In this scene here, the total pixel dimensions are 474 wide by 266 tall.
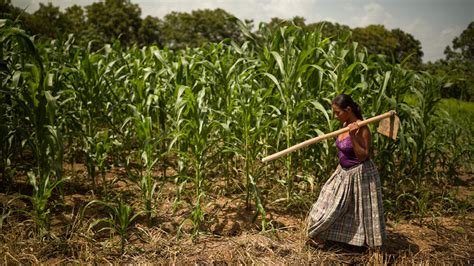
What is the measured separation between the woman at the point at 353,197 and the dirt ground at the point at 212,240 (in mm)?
148

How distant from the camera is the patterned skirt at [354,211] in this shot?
7.71 feet

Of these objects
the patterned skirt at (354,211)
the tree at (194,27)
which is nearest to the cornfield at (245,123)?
the patterned skirt at (354,211)

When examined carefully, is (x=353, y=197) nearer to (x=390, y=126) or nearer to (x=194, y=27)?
(x=390, y=126)

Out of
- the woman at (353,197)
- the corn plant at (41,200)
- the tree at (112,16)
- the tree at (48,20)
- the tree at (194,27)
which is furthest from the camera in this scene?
the tree at (194,27)

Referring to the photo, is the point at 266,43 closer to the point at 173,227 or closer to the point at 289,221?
the point at 289,221

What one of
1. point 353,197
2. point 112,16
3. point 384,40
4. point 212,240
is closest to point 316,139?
point 353,197

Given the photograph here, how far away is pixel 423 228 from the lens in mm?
2934

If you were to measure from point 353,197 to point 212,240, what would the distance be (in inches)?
43.6

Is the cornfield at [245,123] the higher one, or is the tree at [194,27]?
the tree at [194,27]

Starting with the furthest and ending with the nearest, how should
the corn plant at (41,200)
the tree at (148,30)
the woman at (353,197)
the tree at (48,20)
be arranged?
the tree at (148,30) → the tree at (48,20) → the woman at (353,197) → the corn plant at (41,200)

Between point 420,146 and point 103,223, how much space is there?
9.25 ft

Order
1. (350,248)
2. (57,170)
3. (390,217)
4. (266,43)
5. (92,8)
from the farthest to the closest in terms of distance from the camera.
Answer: (92,8), (266,43), (390,217), (350,248), (57,170)

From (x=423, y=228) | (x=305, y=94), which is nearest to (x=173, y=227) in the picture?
(x=305, y=94)

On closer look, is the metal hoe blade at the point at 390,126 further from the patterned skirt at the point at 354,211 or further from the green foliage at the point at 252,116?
the green foliage at the point at 252,116
